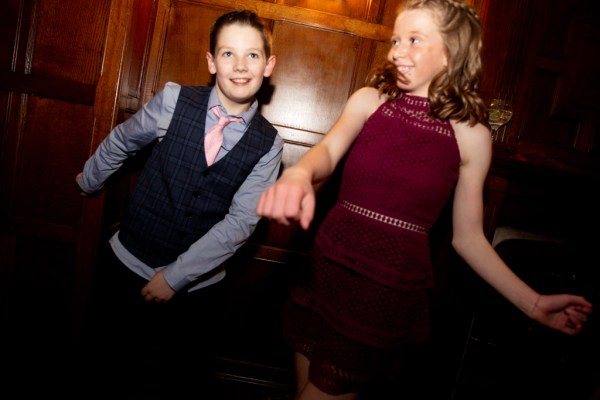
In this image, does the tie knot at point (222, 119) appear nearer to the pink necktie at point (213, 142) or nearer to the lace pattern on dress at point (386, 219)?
the pink necktie at point (213, 142)

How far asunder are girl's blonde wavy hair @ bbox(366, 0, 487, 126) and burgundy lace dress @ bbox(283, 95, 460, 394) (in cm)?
5

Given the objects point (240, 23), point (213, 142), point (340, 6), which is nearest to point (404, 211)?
point (213, 142)

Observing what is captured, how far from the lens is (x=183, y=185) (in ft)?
5.24

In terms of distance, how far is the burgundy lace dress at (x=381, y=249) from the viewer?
1.14 m

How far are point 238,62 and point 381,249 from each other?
0.99 meters

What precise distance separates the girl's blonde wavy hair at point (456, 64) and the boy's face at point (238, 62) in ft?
2.21

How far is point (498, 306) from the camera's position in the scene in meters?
2.16

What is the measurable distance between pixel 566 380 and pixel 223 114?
2180 millimetres

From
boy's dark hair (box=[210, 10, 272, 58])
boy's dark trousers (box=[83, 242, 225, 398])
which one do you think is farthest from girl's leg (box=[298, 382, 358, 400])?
boy's dark hair (box=[210, 10, 272, 58])

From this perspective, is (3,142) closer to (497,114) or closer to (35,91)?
(35,91)

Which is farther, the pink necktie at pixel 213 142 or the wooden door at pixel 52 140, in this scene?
the wooden door at pixel 52 140

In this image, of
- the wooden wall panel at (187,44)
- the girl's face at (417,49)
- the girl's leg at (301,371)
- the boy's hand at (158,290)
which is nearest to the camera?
the girl's face at (417,49)

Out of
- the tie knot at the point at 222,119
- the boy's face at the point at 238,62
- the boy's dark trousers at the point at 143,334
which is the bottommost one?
the boy's dark trousers at the point at 143,334

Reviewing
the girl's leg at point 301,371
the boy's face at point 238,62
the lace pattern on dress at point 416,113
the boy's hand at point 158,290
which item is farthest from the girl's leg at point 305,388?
the boy's face at point 238,62
